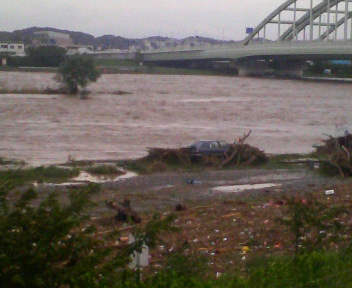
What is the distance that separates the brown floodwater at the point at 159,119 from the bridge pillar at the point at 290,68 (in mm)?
14216

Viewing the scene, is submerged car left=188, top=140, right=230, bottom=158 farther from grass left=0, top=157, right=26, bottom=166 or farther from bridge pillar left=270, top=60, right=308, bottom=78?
bridge pillar left=270, top=60, right=308, bottom=78

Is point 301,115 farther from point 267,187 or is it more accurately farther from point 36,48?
point 36,48

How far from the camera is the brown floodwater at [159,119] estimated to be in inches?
973

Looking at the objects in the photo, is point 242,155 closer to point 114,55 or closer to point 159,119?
point 159,119

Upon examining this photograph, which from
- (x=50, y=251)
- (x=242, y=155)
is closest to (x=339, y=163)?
(x=242, y=155)

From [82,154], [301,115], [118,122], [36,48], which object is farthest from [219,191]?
[36,48]

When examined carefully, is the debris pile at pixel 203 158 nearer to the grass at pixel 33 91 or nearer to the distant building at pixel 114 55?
the grass at pixel 33 91

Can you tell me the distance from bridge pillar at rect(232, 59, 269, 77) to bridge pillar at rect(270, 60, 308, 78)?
3.97 feet

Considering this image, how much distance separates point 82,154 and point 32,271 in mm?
18503

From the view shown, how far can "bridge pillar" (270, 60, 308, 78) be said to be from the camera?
256 ft

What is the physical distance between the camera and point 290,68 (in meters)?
79.1

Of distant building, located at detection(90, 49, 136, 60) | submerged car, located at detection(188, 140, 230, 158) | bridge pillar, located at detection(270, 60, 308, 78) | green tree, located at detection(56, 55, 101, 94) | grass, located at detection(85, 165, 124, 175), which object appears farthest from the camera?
distant building, located at detection(90, 49, 136, 60)

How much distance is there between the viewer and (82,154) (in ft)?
72.5

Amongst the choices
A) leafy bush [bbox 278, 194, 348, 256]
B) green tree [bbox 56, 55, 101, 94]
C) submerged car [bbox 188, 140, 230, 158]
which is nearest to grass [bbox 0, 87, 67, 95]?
green tree [bbox 56, 55, 101, 94]
